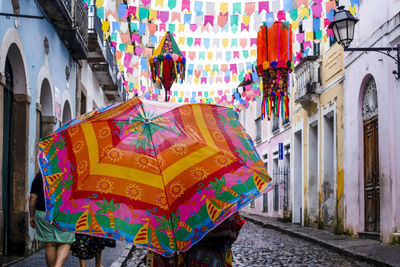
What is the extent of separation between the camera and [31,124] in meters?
10.3

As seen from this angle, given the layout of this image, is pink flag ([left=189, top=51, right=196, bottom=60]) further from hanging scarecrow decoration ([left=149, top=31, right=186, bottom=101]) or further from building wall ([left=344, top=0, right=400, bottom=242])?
building wall ([left=344, top=0, right=400, bottom=242])

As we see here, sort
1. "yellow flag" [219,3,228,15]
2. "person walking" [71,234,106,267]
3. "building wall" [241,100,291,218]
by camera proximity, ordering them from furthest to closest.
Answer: "building wall" [241,100,291,218] < "yellow flag" [219,3,228,15] < "person walking" [71,234,106,267]

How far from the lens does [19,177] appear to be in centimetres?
971

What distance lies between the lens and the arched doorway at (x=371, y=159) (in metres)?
13.5

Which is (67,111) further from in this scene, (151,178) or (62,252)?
(151,178)

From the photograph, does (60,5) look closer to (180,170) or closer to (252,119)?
(180,170)

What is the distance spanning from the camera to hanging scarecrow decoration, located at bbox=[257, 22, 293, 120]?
15.9 m

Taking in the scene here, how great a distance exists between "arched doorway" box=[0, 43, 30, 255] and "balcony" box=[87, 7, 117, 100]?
667 cm

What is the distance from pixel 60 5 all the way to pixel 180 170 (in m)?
8.14

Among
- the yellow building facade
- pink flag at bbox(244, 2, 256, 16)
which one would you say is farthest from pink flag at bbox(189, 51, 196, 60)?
pink flag at bbox(244, 2, 256, 16)

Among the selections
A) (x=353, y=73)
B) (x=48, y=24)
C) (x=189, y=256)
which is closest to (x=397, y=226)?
(x=353, y=73)

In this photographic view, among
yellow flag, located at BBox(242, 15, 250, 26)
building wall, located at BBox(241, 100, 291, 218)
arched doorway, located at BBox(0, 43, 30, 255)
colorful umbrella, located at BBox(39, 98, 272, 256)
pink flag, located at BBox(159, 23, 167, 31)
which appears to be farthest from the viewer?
building wall, located at BBox(241, 100, 291, 218)

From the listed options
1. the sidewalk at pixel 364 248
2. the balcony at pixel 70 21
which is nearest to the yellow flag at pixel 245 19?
the balcony at pixel 70 21

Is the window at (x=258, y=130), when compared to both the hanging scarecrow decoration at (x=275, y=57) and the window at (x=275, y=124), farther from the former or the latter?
the hanging scarecrow decoration at (x=275, y=57)
